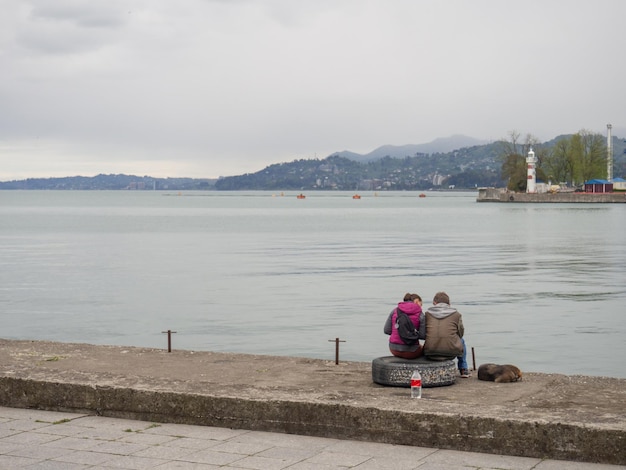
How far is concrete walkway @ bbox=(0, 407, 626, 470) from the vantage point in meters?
8.29

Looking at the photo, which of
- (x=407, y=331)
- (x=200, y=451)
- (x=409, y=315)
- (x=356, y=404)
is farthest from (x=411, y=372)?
(x=200, y=451)

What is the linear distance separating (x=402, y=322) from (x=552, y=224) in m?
110

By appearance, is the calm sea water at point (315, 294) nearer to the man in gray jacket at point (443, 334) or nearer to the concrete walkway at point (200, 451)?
the man in gray jacket at point (443, 334)

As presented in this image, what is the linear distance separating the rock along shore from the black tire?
0.39 feet

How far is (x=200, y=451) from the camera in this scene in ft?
28.8

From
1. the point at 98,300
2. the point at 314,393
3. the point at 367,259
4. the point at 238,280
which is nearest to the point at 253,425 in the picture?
the point at 314,393

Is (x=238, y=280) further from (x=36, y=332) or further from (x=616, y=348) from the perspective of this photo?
(x=616, y=348)

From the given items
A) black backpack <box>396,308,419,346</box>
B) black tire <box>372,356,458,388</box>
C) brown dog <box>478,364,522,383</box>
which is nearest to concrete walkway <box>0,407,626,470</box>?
black tire <box>372,356,458,388</box>

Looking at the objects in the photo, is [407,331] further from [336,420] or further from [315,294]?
[315,294]

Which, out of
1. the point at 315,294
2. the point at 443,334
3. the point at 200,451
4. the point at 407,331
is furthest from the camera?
the point at 315,294

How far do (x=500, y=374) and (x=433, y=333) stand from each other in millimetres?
Answer: 1035

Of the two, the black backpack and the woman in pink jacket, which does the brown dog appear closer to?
the woman in pink jacket

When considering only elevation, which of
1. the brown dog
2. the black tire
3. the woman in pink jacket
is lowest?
the brown dog

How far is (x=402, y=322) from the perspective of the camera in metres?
12.4
